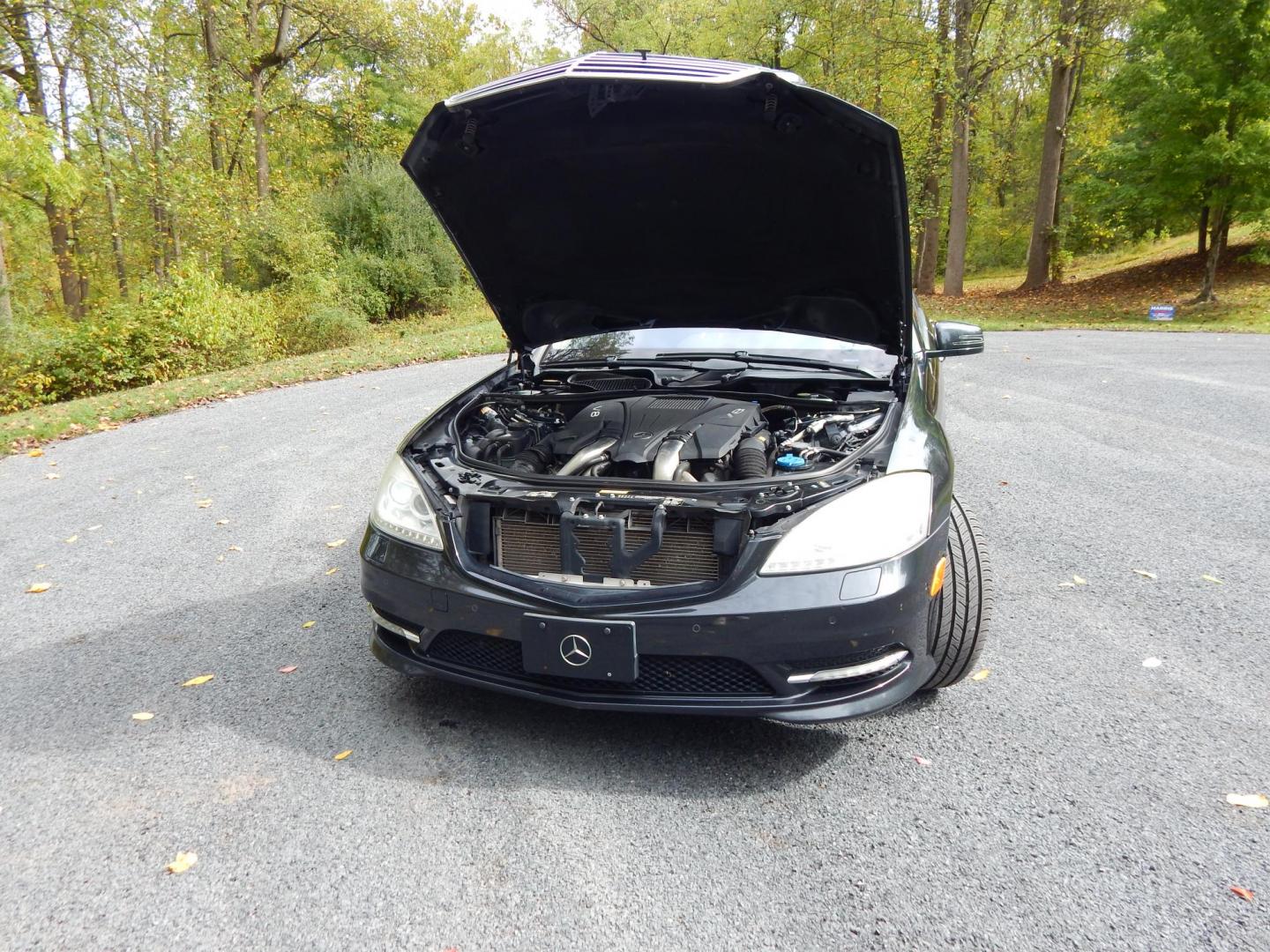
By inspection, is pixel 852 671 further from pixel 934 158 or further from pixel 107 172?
pixel 934 158

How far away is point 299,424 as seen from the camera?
7.55m

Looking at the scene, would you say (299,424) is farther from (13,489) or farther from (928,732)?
(928,732)

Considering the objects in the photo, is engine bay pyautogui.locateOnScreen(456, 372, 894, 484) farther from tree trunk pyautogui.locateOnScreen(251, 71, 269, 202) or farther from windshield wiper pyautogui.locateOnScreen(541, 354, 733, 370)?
tree trunk pyautogui.locateOnScreen(251, 71, 269, 202)

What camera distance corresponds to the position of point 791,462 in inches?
105

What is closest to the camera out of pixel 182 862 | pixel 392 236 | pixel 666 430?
Result: pixel 182 862

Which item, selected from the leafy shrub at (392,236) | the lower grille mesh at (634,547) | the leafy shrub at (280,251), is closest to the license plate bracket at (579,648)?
the lower grille mesh at (634,547)

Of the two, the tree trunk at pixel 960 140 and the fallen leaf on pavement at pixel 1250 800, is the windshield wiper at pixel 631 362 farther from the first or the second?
the tree trunk at pixel 960 140

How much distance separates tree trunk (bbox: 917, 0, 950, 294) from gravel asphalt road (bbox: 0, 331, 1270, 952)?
59.5 feet

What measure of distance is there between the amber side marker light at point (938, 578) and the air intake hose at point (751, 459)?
60cm

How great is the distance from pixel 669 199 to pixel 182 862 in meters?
2.70

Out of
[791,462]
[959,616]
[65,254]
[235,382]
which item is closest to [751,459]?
[791,462]

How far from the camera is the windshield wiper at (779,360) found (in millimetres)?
3188

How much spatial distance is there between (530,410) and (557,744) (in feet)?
4.78

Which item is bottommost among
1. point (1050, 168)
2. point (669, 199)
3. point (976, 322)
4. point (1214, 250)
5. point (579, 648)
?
point (976, 322)
